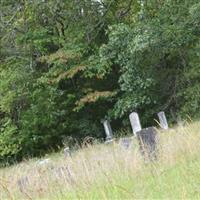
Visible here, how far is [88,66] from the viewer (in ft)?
58.7

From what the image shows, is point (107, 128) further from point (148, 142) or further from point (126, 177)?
point (126, 177)

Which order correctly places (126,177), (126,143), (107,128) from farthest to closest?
(107,128) → (126,143) → (126,177)

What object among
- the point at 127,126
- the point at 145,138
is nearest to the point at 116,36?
the point at 127,126

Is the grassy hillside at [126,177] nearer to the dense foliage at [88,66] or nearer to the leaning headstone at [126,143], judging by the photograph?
the leaning headstone at [126,143]

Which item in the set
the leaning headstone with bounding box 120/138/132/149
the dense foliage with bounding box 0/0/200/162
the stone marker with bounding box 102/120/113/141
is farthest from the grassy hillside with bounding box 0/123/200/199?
the stone marker with bounding box 102/120/113/141

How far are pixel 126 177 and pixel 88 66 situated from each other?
12.1m

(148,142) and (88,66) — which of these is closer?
(148,142)

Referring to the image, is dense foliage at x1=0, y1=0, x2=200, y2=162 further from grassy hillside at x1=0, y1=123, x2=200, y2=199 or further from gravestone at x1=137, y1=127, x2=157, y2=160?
gravestone at x1=137, y1=127, x2=157, y2=160

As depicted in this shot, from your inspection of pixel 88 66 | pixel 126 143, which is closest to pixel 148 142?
pixel 126 143

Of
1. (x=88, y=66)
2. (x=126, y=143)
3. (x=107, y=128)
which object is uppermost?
(x=88, y=66)

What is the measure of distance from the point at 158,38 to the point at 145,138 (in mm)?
9691

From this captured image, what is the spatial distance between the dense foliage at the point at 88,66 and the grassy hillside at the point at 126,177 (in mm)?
8528

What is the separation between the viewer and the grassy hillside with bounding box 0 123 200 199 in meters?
5.26

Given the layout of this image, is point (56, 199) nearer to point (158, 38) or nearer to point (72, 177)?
point (72, 177)
